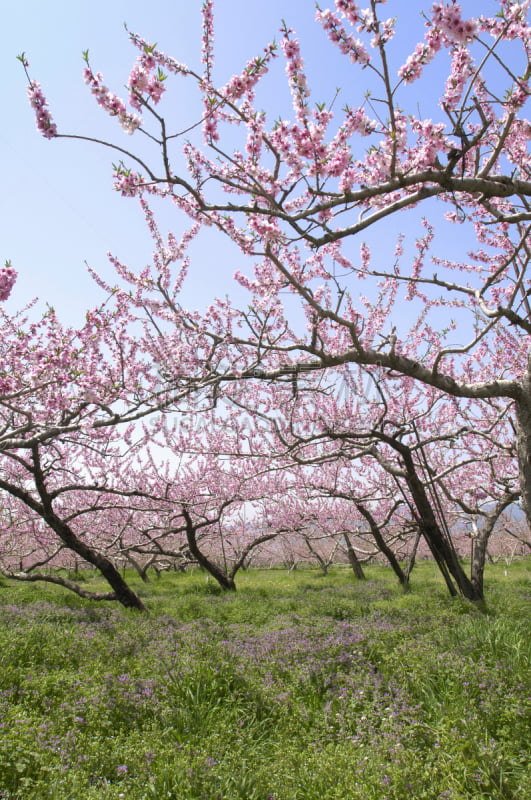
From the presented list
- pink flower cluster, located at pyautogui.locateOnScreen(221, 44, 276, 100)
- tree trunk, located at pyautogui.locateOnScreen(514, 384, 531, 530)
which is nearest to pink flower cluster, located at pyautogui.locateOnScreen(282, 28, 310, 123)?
pink flower cluster, located at pyautogui.locateOnScreen(221, 44, 276, 100)

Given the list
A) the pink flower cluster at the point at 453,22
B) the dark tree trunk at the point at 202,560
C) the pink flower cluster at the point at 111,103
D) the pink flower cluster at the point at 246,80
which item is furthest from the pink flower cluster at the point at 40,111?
the dark tree trunk at the point at 202,560

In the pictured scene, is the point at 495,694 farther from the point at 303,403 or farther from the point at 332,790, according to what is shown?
the point at 303,403

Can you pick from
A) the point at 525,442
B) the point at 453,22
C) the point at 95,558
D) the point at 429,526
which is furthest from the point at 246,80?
the point at 95,558

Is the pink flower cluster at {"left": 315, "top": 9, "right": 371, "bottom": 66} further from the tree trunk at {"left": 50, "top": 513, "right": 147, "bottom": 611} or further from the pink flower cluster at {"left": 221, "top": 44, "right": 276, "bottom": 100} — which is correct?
the tree trunk at {"left": 50, "top": 513, "right": 147, "bottom": 611}

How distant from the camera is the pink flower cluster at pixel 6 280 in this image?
472 centimetres

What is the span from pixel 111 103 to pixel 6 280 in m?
2.08

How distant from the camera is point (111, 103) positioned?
3777 millimetres

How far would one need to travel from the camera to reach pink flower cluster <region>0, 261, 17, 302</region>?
4.72 m

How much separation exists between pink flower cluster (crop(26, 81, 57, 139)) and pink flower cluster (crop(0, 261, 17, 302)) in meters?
1.64

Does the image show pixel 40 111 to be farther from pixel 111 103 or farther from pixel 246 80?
pixel 246 80

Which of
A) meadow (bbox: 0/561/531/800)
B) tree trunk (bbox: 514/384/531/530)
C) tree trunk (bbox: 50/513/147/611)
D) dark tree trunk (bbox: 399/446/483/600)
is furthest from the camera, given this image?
tree trunk (bbox: 50/513/147/611)

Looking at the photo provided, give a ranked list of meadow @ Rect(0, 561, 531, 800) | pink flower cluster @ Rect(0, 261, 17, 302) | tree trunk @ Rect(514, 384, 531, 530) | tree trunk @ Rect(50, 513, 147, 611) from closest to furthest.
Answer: meadow @ Rect(0, 561, 531, 800)
pink flower cluster @ Rect(0, 261, 17, 302)
tree trunk @ Rect(514, 384, 531, 530)
tree trunk @ Rect(50, 513, 147, 611)

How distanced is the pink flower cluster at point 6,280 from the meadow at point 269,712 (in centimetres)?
386

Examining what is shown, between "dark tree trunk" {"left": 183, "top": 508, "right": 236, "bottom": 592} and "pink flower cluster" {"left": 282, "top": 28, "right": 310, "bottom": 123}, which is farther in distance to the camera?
"dark tree trunk" {"left": 183, "top": 508, "right": 236, "bottom": 592}
